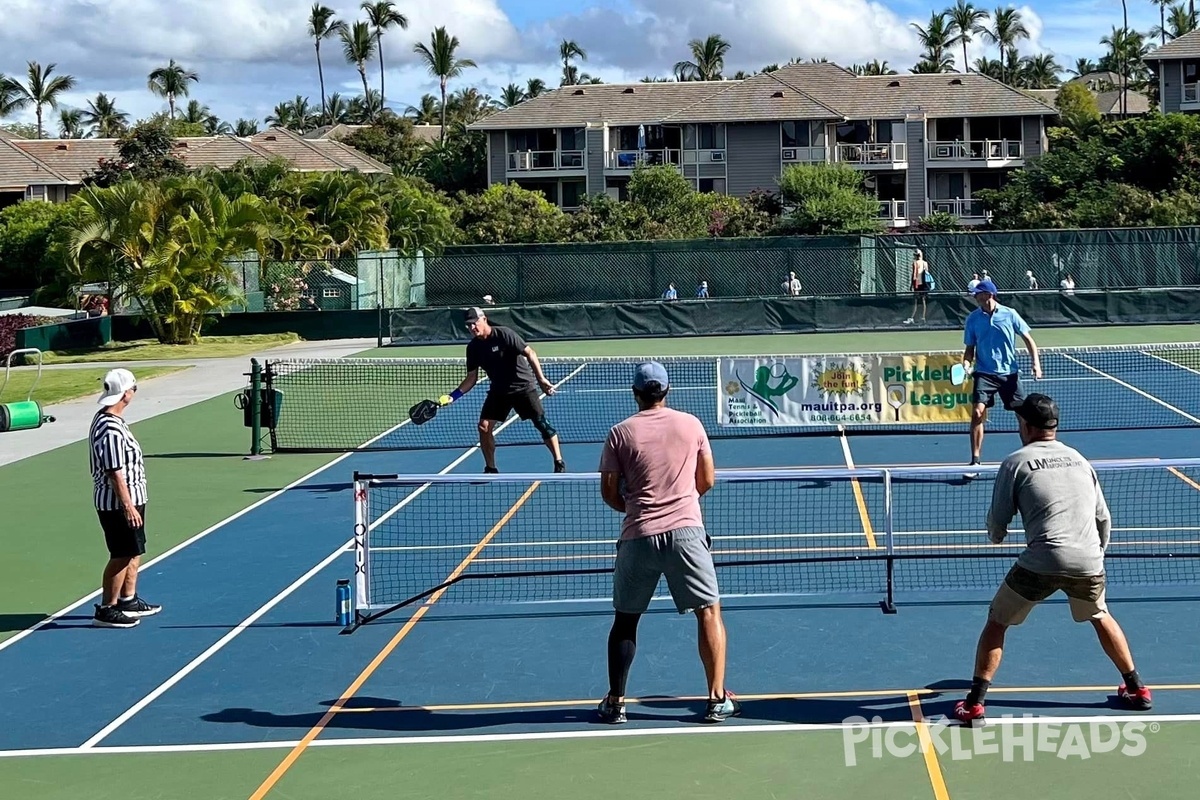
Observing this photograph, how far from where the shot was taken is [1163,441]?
59.8 ft

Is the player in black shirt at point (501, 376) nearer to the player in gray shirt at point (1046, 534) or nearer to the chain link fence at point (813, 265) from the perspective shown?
the player in gray shirt at point (1046, 534)

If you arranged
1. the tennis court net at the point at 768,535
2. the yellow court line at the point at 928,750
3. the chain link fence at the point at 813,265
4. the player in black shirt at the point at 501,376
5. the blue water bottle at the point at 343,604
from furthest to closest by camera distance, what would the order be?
the chain link fence at the point at 813,265 < the player in black shirt at the point at 501,376 < the tennis court net at the point at 768,535 < the blue water bottle at the point at 343,604 < the yellow court line at the point at 928,750

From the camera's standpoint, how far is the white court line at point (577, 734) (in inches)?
303

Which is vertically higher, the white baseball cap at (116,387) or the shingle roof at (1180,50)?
the shingle roof at (1180,50)

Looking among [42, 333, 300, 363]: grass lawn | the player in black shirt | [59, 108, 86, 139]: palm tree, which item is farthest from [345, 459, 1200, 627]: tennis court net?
[59, 108, 86, 139]: palm tree

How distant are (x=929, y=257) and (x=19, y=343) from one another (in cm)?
Answer: 2440

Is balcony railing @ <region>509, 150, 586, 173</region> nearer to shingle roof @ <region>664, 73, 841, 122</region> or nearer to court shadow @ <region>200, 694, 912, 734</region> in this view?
shingle roof @ <region>664, 73, 841, 122</region>

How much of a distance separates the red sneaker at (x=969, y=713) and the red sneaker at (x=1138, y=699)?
2.83ft

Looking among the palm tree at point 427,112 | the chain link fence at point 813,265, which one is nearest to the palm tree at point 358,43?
the palm tree at point 427,112

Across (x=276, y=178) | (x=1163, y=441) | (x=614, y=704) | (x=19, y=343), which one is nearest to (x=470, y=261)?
(x=276, y=178)

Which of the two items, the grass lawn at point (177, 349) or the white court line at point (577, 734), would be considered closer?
the white court line at point (577, 734)

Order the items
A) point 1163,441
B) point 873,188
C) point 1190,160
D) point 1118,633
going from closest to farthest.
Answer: point 1118,633 < point 1163,441 < point 1190,160 < point 873,188

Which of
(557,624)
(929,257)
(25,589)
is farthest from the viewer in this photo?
(929,257)

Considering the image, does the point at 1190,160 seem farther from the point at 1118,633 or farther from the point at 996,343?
the point at 1118,633
